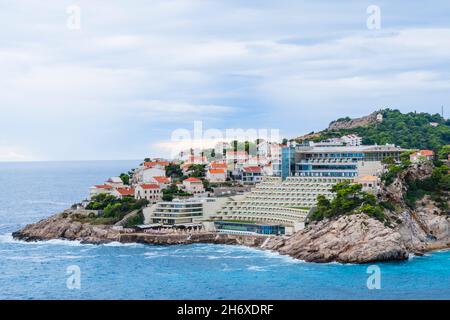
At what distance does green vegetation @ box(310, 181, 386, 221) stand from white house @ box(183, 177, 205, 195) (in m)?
20.0

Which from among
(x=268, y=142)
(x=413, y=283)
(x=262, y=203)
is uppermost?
(x=268, y=142)

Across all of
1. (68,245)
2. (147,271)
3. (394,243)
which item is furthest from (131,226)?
(394,243)

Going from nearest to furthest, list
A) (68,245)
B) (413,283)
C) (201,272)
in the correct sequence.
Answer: (413,283) < (201,272) < (68,245)

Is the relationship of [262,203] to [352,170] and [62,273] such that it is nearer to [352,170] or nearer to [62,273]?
[352,170]

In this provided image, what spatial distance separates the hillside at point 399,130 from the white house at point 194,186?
30324 millimetres

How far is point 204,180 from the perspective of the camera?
76.0 meters

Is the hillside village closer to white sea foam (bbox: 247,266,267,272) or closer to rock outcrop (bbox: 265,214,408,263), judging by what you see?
rock outcrop (bbox: 265,214,408,263)

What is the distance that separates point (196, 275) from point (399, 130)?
70560 millimetres

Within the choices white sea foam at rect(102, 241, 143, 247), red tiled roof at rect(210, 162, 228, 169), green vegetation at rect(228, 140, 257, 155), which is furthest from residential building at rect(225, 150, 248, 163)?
white sea foam at rect(102, 241, 143, 247)

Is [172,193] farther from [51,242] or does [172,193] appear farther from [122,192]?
[51,242]

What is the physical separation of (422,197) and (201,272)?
2501 cm

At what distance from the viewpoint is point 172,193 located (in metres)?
69.9

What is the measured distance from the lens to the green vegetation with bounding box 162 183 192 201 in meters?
67.9

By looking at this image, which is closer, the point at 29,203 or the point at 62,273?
the point at 62,273
